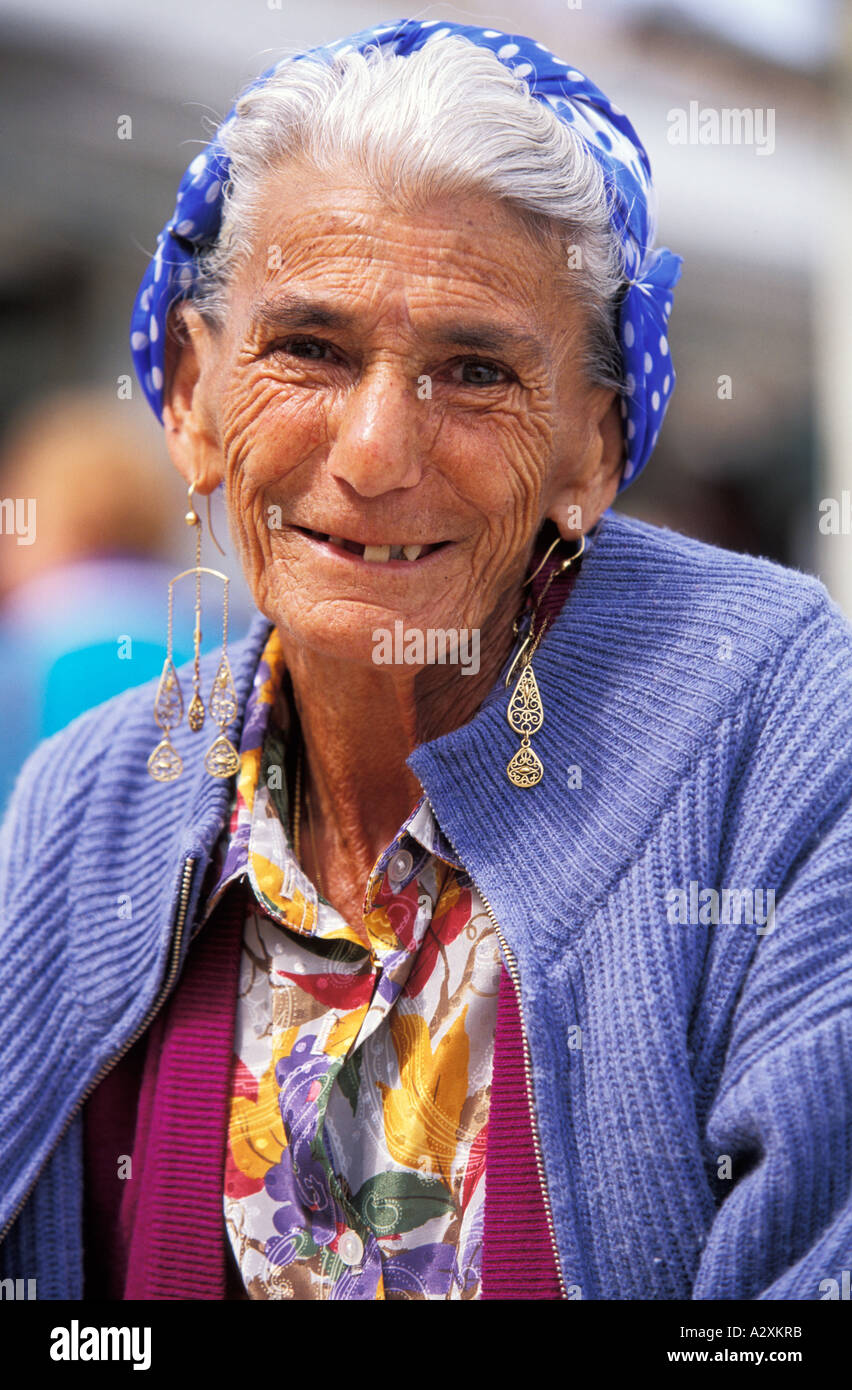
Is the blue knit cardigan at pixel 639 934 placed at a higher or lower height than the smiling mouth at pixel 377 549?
lower

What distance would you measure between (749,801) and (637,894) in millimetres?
161

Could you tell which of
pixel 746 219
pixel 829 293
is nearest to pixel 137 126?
pixel 746 219

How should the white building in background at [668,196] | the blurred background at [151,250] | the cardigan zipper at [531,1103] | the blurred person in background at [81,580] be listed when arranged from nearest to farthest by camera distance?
the cardigan zipper at [531,1103], the blurred person in background at [81,580], the blurred background at [151,250], the white building in background at [668,196]

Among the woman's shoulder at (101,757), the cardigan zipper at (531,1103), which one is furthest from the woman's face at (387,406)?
the cardigan zipper at (531,1103)

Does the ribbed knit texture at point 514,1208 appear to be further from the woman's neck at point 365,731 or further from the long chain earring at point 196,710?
the long chain earring at point 196,710

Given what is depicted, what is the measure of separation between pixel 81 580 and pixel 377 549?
1740 millimetres

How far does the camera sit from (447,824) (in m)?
1.58

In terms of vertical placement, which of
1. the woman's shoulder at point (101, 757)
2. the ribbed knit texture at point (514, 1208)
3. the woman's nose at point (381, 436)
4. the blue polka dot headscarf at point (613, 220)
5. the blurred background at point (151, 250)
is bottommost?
A: the ribbed knit texture at point (514, 1208)

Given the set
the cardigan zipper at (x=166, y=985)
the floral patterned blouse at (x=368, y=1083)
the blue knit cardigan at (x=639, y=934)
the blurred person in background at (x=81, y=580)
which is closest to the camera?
the blue knit cardigan at (x=639, y=934)

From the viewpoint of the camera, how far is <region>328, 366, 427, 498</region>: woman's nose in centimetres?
149

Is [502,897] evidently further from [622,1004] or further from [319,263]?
[319,263]

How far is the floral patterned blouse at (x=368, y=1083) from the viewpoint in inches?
61.0

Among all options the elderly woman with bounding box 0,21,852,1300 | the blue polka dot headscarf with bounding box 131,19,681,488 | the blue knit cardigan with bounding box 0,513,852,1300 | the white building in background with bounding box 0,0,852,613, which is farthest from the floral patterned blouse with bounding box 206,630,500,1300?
the white building in background with bounding box 0,0,852,613

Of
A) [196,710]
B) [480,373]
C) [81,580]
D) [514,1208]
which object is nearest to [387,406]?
[480,373]
